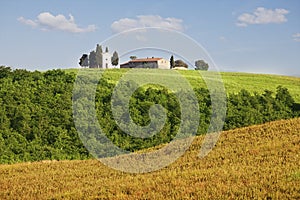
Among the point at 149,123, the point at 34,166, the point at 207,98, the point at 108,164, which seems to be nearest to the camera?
the point at 108,164

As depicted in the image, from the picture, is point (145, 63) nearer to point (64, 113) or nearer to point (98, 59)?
point (98, 59)

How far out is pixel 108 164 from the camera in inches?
778

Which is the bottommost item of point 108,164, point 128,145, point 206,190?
point 128,145

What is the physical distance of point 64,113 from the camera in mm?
41875

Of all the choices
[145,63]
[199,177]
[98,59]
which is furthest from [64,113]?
[199,177]

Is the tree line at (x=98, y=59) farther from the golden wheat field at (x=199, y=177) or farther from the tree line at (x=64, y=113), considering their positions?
the golden wheat field at (x=199, y=177)

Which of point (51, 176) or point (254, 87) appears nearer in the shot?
point (51, 176)

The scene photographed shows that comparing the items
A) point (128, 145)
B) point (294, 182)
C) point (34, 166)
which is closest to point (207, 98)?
point (128, 145)

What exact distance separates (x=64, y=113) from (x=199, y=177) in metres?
30.9

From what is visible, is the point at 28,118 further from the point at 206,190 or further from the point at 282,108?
the point at 206,190

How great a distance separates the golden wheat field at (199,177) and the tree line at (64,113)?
1696 centimetres

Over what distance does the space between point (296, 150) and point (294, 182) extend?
5.23 m

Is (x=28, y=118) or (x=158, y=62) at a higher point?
(x=158, y=62)

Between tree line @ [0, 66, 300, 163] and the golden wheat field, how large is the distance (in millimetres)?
16961
